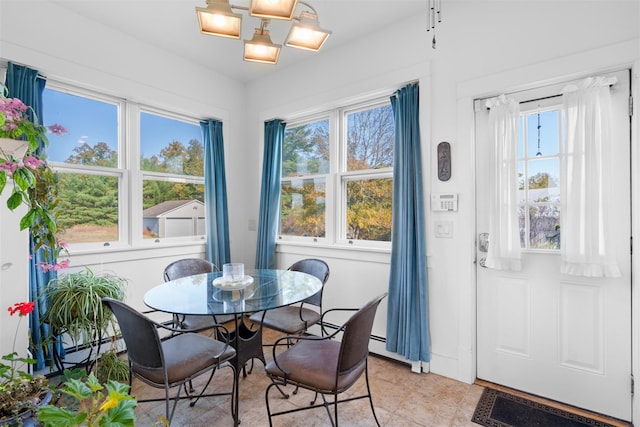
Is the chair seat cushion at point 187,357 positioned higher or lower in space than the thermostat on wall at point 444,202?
lower

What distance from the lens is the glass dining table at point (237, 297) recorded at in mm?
1797

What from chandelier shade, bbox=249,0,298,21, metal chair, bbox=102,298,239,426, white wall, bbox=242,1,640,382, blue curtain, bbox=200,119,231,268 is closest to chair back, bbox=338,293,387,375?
metal chair, bbox=102,298,239,426

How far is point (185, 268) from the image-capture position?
2.89 meters

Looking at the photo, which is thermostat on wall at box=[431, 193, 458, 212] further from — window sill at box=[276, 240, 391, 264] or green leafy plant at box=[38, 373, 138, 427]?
green leafy plant at box=[38, 373, 138, 427]

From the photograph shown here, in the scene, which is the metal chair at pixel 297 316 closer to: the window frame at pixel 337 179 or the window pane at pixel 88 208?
the window frame at pixel 337 179

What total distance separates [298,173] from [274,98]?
0.95m

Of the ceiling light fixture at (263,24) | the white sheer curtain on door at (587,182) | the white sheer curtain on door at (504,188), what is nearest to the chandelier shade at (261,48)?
the ceiling light fixture at (263,24)

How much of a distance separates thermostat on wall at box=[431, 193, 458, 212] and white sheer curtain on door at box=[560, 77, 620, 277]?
2.26ft

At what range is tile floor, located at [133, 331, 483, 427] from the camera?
200 cm

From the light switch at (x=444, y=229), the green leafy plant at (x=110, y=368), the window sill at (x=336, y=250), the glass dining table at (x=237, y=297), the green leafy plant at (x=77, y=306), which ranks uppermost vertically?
the light switch at (x=444, y=229)

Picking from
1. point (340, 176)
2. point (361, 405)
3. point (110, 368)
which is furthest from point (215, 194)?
point (361, 405)

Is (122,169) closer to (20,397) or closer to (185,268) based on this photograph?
(185,268)

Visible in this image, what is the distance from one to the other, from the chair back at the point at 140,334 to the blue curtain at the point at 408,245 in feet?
6.02

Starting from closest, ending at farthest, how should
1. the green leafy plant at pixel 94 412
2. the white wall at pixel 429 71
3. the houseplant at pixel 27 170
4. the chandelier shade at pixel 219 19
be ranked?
1. the green leafy plant at pixel 94 412
2. the houseplant at pixel 27 170
3. the chandelier shade at pixel 219 19
4. the white wall at pixel 429 71
